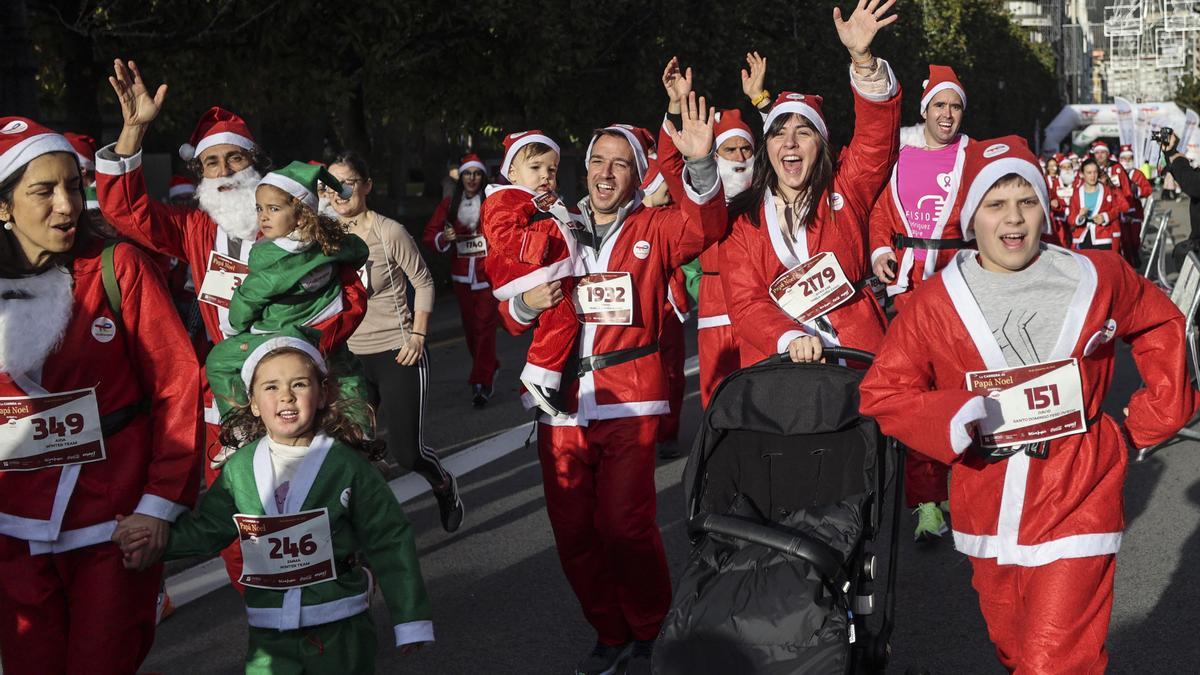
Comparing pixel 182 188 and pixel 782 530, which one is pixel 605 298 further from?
pixel 182 188

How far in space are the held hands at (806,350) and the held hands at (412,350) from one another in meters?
2.87

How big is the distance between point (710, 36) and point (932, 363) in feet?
68.9

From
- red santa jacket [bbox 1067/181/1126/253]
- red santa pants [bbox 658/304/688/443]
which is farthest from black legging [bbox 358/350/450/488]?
red santa jacket [bbox 1067/181/1126/253]

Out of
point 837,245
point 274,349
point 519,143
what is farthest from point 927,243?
point 274,349

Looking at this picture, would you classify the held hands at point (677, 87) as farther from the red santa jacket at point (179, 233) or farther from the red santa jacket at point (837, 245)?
the red santa jacket at point (179, 233)

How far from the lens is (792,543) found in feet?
12.4

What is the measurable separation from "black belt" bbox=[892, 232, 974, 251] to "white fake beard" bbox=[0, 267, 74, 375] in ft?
15.3

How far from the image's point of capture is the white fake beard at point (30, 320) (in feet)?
12.3

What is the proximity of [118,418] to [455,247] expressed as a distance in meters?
8.50

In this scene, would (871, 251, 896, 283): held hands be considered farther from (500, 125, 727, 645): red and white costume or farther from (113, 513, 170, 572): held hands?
(113, 513, 170, 572): held hands

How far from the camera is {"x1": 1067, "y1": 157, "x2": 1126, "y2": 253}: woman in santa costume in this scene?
19.8 meters

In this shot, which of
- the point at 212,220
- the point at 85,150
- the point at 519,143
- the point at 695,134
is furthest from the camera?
the point at 85,150

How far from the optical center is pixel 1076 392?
3869 mm

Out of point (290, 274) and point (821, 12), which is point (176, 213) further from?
point (821, 12)
